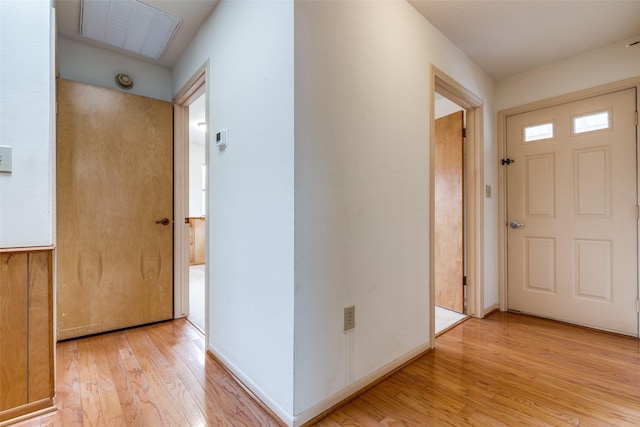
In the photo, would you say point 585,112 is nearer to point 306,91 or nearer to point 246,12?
point 306,91

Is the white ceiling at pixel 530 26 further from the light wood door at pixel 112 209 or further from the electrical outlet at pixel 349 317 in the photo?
the light wood door at pixel 112 209

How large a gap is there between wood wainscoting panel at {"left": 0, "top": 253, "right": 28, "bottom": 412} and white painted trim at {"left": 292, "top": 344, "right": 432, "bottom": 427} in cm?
129

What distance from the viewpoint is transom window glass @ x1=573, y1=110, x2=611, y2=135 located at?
2.48 meters

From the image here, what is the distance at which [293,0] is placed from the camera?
1306 millimetres

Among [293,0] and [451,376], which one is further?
[451,376]

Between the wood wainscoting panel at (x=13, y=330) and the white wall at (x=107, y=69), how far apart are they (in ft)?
5.78

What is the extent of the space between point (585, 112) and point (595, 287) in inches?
60.3

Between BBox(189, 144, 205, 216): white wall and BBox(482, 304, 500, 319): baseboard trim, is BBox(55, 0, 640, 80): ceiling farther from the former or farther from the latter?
BBox(189, 144, 205, 216): white wall

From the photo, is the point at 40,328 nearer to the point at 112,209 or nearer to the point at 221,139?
the point at 112,209

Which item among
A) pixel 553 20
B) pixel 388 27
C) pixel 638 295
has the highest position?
pixel 553 20

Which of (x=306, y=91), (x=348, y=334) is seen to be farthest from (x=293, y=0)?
(x=348, y=334)

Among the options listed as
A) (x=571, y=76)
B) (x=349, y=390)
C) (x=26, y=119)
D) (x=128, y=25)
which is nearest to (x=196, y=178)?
(x=128, y=25)

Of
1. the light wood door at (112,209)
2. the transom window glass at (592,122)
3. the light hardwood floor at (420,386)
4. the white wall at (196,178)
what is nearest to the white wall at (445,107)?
the transom window glass at (592,122)

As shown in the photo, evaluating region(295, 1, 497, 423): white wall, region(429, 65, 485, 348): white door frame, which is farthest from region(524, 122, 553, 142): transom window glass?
region(295, 1, 497, 423): white wall
